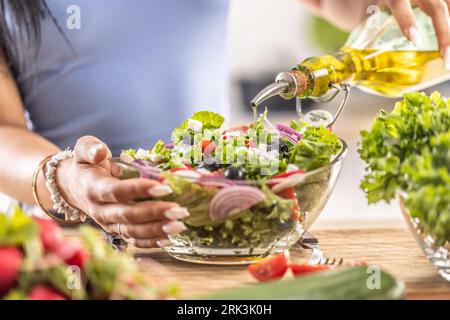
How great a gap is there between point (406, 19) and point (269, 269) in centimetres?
68

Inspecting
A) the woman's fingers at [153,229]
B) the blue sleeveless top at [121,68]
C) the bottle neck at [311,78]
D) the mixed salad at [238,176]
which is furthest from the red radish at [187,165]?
the blue sleeveless top at [121,68]

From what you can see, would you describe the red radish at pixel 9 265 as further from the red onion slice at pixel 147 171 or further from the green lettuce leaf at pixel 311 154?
the green lettuce leaf at pixel 311 154

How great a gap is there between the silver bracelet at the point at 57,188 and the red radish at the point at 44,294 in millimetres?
547

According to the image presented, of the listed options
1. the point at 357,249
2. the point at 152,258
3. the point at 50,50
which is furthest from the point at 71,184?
the point at 50,50

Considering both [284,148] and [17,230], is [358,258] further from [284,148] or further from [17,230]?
[17,230]

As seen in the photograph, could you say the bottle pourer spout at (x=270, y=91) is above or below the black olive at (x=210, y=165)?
above

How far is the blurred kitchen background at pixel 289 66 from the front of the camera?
3.59 metres

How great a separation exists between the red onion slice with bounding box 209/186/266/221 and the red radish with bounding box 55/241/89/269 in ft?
0.94

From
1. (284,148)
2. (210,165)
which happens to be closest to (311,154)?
(284,148)

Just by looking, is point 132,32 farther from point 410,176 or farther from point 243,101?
point 243,101

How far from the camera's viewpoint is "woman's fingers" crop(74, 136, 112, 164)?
118 cm

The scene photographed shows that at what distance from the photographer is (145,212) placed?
45.0 inches

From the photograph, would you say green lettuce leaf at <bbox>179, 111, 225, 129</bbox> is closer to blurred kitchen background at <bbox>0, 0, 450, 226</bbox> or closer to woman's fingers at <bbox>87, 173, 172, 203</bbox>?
woman's fingers at <bbox>87, 173, 172, 203</bbox>

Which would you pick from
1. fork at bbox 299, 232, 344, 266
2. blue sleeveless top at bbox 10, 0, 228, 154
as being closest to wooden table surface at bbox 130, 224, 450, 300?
fork at bbox 299, 232, 344, 266
